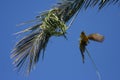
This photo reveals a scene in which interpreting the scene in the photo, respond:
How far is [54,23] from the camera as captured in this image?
151 inches

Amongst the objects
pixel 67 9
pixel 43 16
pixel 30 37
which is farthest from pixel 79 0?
pixel 30 37

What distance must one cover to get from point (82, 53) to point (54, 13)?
0.86m

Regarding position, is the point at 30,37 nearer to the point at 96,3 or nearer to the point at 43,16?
the point at 43,16

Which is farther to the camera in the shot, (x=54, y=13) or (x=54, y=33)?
(x=54, y=13)

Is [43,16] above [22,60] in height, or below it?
above

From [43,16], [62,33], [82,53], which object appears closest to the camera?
[82,53]

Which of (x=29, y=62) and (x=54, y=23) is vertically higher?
(x=54, y=23)

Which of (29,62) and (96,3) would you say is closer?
(29,62)

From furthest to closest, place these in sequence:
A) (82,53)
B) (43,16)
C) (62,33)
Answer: (43,16)
(62,33)
(82,53)

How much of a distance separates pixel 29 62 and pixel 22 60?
0.10 metres

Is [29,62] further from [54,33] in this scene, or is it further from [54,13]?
[54,13]

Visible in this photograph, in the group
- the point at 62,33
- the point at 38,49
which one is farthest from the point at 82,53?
the point at 38,49

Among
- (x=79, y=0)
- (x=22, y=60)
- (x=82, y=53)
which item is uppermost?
(x=79, y=0)

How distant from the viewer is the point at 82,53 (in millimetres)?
3527
